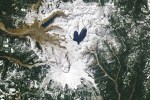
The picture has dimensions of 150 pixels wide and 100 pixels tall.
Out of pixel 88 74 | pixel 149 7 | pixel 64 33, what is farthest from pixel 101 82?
pixel 149 7

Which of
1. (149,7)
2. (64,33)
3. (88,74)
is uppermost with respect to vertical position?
(149,7)

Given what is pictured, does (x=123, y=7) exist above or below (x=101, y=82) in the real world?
above

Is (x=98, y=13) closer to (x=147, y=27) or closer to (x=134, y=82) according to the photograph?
(x=147, y=27)

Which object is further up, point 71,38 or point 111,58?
point 71,38
